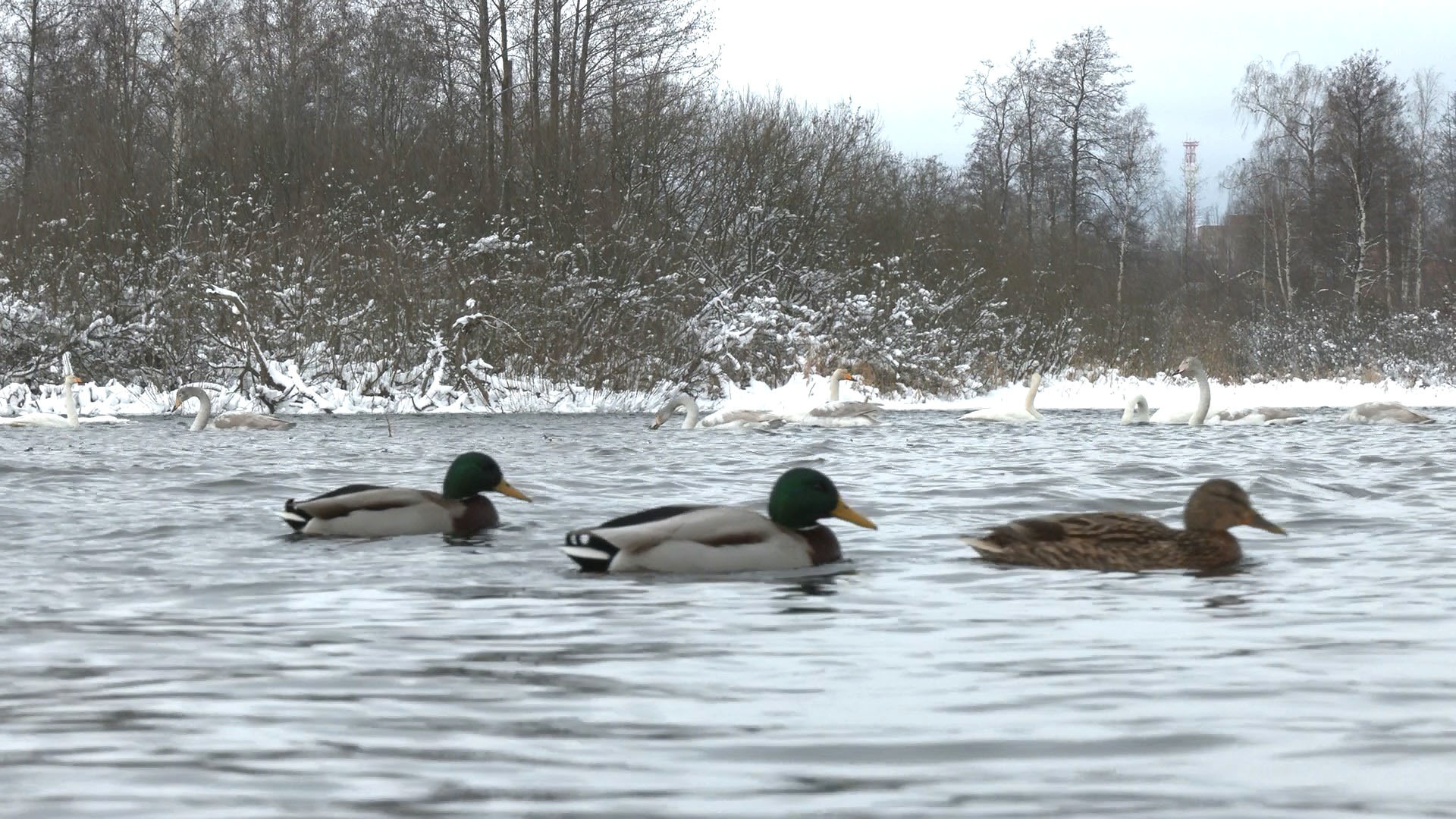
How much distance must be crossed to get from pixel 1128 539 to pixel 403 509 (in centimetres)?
343

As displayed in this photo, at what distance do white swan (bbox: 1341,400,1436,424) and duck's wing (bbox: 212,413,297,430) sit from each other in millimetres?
12756

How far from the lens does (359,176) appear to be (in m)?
30.4

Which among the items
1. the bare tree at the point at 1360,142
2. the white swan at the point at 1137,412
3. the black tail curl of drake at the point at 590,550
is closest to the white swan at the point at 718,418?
the white swan at the point at 1137,412

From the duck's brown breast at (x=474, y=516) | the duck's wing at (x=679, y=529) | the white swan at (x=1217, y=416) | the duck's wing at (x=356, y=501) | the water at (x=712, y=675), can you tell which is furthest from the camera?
the white swan at (x=1217, y=416)

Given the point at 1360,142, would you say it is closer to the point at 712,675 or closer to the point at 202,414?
the point at 202,414

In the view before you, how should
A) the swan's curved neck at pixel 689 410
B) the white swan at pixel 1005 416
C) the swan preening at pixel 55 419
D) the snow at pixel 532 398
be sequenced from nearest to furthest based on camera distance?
the swan preening at pixel 55 419
the swan's curved neck at pixel 689 410
the white swan at pixel 1005 416
the snow at pixel 532 398

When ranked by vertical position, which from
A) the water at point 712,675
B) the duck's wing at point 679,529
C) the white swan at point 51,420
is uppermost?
the white swan at point 51,420

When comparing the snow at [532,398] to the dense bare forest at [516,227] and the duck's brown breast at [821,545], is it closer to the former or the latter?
the dense bare forest at [516,227]

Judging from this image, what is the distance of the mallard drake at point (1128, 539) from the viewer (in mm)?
7137

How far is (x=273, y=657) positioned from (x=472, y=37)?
102 ft

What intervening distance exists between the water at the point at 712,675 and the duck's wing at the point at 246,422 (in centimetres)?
1027

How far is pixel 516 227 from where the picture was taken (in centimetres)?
3009

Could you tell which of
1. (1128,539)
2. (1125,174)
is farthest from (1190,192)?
(1128,539)

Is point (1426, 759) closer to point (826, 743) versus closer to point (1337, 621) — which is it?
point (826, 743)
